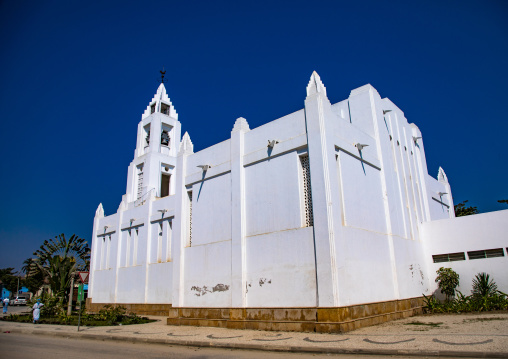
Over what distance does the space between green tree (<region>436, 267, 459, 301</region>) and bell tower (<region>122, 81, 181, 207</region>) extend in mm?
20208

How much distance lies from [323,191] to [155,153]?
20.4 metres

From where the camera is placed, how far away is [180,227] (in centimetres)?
1872

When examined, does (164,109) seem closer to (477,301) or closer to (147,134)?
(147,134)

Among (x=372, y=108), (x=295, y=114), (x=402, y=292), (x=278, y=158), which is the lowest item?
(x=402, y=292)

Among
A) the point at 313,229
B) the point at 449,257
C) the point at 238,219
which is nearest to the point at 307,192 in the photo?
the point at 313,229

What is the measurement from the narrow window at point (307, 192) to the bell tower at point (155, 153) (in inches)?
644

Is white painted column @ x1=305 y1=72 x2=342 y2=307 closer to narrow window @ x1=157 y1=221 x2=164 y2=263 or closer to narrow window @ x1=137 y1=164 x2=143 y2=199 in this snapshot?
narrow window @ x1=157 y1=221 x2=164 y2=263

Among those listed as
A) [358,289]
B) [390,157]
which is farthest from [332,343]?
[390,157]

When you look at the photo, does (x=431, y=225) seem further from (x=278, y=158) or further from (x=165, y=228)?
(x=165, y=228)

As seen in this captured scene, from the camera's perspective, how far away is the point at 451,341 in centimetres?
871

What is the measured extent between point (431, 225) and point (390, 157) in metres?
4.95

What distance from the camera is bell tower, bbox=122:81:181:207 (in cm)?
2945

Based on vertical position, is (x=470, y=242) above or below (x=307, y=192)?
below

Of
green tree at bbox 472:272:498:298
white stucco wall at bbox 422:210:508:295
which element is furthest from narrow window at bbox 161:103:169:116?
green tree at bbox 472:272:498:298
